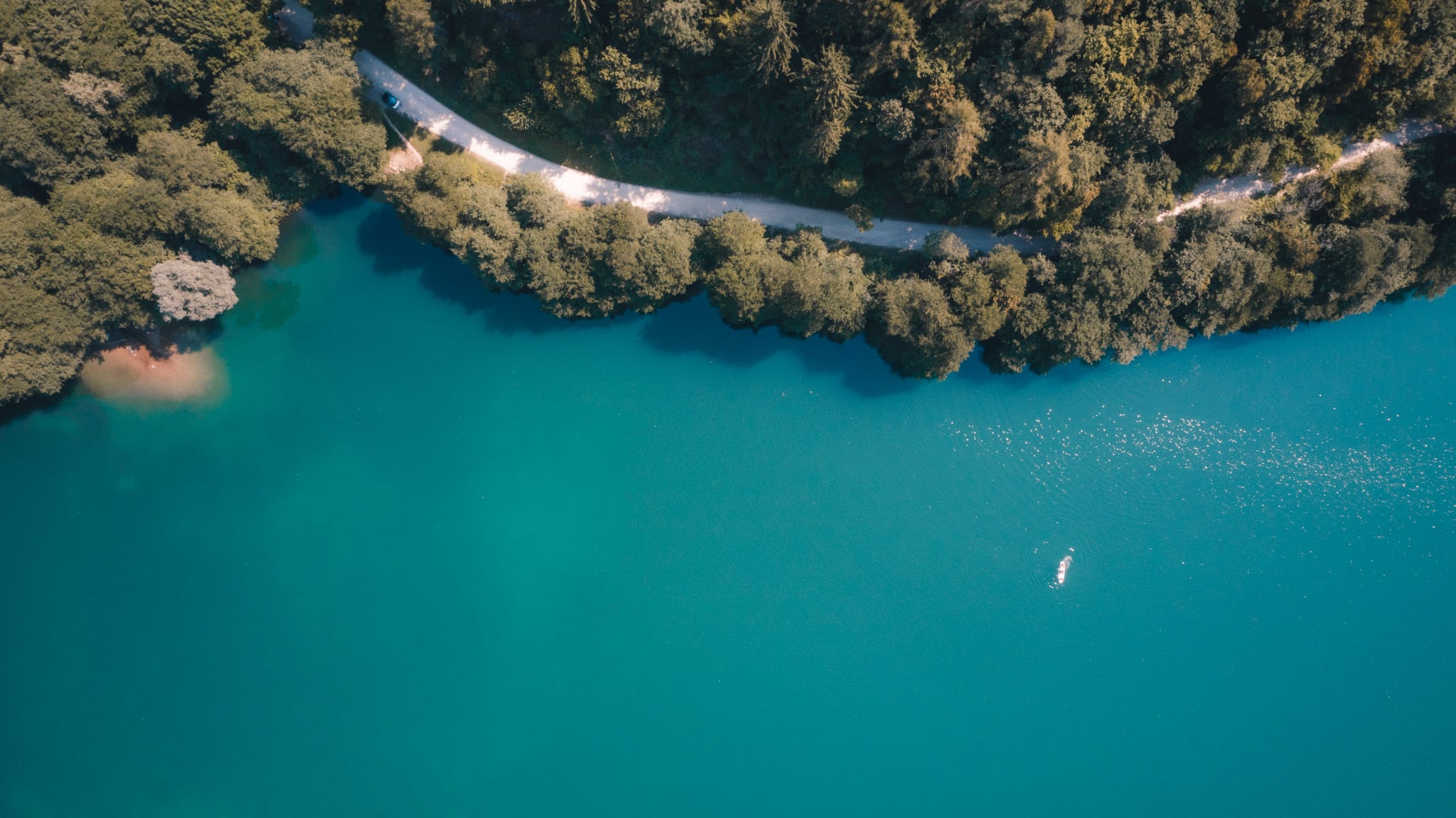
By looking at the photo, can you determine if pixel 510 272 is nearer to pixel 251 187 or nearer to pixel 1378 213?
pixel 251 187

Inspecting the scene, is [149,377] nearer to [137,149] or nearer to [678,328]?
[137,149]

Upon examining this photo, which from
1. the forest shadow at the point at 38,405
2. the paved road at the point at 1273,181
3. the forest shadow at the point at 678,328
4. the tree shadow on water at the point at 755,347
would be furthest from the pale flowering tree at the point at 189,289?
the paved road at the point at 1273,181

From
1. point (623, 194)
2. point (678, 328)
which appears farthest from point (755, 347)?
point (623, 194)

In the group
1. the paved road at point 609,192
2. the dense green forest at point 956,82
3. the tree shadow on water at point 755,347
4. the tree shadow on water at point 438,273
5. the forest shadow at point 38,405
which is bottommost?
the forest shadow at point 38,405

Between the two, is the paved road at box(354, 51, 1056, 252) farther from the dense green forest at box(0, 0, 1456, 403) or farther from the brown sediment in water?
the brown sediment in water

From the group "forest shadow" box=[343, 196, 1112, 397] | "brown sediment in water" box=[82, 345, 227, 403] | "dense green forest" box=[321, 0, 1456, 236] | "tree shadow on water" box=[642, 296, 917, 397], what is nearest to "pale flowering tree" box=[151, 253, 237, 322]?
"brown sediment in water" box=[82, 345, 227, 403]

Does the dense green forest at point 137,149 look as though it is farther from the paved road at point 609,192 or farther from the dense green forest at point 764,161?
the paved road at point 609,192
